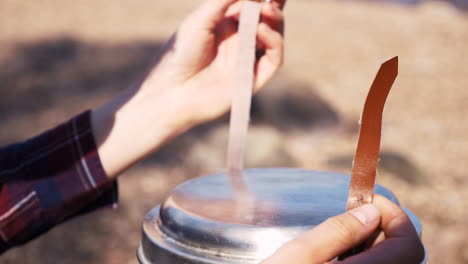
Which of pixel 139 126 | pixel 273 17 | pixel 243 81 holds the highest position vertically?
pixel 273 17

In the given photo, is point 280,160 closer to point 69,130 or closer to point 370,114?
point 69,130

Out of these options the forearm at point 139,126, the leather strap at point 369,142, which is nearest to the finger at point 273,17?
the forearm at point 139,126

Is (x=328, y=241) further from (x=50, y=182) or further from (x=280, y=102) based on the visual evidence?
(x=280, y=102)

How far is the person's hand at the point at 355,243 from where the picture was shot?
1.97ft

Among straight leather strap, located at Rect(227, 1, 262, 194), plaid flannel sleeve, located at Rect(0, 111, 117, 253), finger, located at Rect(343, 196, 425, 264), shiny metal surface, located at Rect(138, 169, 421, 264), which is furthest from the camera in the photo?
plaid flannel sleeve, located at Rect(0, 111, 117, 253)

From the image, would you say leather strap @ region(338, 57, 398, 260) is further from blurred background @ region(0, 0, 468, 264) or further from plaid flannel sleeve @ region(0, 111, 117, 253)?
blurred background @ region(0, 0, 468, 264)

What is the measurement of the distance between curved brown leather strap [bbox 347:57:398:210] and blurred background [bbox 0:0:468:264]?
6.05 feet

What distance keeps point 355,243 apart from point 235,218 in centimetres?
20


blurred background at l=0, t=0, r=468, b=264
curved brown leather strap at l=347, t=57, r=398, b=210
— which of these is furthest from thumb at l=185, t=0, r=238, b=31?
blurred background at l=0, t=0, r=468, b=264

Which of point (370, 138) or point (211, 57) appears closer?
point (370, 138)

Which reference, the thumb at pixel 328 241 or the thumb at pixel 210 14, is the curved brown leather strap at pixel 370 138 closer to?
the thumb at pixel 328 241

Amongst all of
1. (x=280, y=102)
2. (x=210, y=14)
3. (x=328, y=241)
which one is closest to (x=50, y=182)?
(x=210, y=14)

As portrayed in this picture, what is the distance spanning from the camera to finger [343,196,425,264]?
1.96 feet

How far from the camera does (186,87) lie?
1.18m
